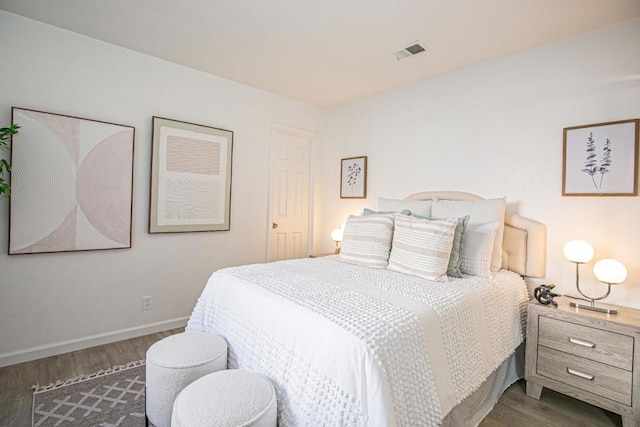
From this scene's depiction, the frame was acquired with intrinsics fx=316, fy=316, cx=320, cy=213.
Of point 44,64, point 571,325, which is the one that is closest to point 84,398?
point 44,64

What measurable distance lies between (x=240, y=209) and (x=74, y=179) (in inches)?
59.8

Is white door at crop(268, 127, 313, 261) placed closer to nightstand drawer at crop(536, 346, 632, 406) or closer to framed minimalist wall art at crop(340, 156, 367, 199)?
framed minimalist wall art at crop(340, 156, 367, 199)

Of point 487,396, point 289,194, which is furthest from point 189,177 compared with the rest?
point 487,396

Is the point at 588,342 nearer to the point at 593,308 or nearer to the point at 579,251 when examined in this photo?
the point at 593,308

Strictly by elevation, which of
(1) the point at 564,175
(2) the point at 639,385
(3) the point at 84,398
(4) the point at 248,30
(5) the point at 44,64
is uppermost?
(4) the point at 248,30

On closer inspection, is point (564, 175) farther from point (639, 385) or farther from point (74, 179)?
point (74, 179)

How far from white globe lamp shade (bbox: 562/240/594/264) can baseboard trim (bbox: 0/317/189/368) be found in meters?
3.35

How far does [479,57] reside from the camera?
108 inches

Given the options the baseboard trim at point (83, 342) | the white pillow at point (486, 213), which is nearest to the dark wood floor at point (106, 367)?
the baseboard trim at point (83, 342)

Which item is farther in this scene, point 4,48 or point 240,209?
point 240,209

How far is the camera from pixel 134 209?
2.88 metres

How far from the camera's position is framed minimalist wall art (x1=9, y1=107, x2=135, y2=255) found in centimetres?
235

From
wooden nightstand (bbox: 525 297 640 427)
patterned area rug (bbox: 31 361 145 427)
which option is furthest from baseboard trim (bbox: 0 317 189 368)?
wooden nightstand (bbox: 525 297 640 427)

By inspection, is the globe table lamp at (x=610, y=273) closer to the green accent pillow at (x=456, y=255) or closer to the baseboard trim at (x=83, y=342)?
the green accent pillow at (x=456, y=255)
